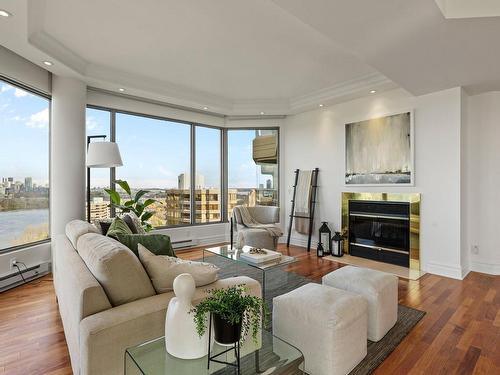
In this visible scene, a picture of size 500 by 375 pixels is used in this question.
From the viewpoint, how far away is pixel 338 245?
4.88 meters

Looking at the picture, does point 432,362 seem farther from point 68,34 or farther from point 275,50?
point 68,34

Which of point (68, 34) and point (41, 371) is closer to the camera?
point (41, 371)

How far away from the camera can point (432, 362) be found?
198cm

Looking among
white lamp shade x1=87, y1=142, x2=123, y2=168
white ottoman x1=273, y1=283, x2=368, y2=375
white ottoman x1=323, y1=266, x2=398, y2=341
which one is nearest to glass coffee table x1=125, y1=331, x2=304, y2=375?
white ottoman x1=273, y1=283, x2=368, y2=375

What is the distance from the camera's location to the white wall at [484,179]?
392 cm

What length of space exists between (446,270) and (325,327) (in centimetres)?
304

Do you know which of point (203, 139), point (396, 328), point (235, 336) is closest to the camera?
point (235, 336)

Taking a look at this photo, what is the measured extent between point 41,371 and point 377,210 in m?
4.52

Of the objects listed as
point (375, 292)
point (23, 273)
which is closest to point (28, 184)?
point (23, 273)

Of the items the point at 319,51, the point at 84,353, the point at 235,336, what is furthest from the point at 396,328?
the point at 319,51

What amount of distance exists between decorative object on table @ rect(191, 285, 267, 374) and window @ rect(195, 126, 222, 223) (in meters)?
4.73

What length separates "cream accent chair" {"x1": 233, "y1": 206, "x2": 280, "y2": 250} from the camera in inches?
185

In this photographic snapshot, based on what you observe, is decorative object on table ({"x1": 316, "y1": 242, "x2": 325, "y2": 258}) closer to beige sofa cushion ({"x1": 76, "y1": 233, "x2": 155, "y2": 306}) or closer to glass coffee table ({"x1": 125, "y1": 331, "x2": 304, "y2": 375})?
glass coffee table ({"x1": 125, "y1": 331, "x2": 304, "y2": 375})

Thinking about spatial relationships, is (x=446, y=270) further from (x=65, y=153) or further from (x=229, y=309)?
(x=65, y=153)
